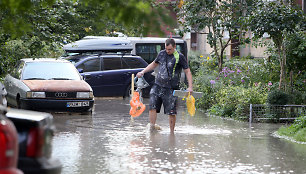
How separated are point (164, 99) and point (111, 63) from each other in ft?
37.6

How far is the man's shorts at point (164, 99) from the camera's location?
12.5 metres

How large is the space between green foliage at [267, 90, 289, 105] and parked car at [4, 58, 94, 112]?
4.22 metres

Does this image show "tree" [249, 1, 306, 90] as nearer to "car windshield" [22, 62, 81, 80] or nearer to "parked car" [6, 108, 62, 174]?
"car windshield" [22, 62, 81, 80]

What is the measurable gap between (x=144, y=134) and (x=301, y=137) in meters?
2.78

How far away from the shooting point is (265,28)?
15938 millimetres

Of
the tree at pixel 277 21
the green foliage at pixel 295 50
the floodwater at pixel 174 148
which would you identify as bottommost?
the floodwater at pixel 174 148

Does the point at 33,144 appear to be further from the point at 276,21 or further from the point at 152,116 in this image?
the point at 276,21

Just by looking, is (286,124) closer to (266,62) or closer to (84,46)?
(266,62)

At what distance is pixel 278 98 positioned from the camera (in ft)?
50.5

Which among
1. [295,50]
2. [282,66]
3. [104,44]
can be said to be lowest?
[282,66]

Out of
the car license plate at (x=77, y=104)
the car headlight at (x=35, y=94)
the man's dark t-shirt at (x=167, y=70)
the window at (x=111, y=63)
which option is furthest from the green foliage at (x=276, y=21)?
the window at (x=111, y=63)

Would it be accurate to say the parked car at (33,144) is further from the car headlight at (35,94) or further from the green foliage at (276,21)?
the green foliage at (276,21)

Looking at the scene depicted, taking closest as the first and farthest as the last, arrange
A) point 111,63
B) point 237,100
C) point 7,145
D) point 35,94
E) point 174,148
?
point 7,145, point 174,148, point 35,94, point 237,100, point 111,63

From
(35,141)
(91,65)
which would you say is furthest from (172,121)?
(91,65)
